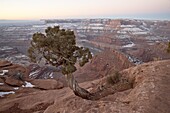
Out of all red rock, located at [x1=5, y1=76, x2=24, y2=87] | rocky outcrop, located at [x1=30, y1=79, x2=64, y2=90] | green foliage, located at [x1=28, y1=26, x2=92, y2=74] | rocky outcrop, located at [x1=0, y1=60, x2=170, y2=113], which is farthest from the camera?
rocky outcrop, located at [x1=30, y1=79, x2=64, y2=90]

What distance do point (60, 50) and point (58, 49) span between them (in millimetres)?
127

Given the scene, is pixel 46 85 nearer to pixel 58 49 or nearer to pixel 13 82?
pixel 13 82

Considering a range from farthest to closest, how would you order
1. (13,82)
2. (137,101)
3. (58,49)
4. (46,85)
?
1. (46,85)
2. (13,82)
3. (58,49)
4. (137,101)

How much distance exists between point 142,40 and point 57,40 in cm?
11170

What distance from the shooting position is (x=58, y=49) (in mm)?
13953

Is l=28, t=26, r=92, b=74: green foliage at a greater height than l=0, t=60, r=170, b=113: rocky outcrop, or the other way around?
l=28, t=26, r=92, b=74: green foliage

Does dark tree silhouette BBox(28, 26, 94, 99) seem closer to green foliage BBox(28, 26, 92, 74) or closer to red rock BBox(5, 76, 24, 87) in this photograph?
green foliage BBox(28, 26, 92, 74)

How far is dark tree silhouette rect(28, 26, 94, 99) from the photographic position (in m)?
13.7

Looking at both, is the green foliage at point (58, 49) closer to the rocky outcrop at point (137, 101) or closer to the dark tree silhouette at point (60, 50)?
the dark tree silhouette at point (60, 50)

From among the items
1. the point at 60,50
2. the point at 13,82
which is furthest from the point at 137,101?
the point at 13,82

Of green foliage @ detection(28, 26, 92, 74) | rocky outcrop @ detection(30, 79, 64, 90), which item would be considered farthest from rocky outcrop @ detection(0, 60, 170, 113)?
rocky outcrop @ detection(30, 79, 64, 90)

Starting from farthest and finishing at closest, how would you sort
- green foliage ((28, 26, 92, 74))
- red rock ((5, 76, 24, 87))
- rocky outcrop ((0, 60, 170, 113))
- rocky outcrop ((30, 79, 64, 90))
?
rocky outcrop ((30, 79, 64, 90)) < red rock ((5, 76, 24, 87)) < green foliage ((28, 26, 92, 74)) < rocky outcrop ((0, 60, 170, 113))

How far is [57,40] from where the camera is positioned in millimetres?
13594

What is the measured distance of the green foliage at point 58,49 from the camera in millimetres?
13648
